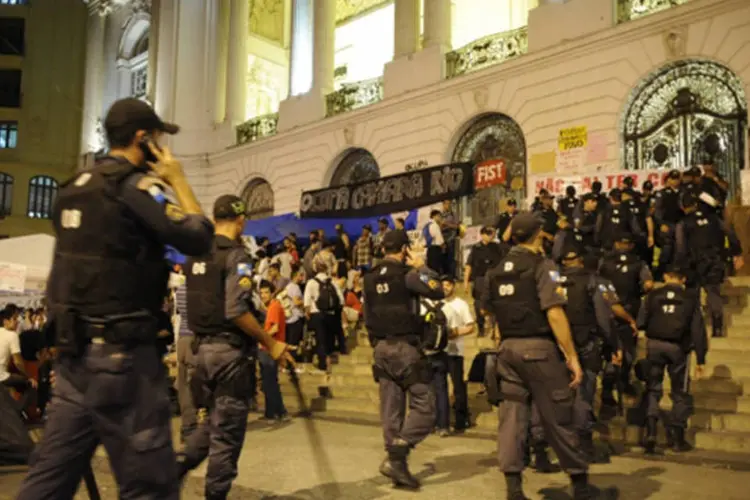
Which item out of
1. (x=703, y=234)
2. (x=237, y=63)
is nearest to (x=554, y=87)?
(x=703, y=234)

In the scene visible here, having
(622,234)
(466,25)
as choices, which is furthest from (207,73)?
(622,234)

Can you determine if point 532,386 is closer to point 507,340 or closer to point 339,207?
point 507,340

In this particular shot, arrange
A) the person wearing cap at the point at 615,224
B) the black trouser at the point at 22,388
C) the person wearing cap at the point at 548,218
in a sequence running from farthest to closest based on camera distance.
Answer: the person wearing cap at the point at 548,218 → the person wearing cap at the point at 615,224 → the black trouser at the point at 22,388

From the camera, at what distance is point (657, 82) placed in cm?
1524

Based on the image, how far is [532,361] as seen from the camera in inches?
201

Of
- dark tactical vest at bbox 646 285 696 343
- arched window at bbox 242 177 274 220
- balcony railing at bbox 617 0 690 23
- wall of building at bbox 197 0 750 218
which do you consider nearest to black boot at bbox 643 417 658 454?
dark tactical vest at bbox 646 285 696 343

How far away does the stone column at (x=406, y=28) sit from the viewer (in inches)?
823

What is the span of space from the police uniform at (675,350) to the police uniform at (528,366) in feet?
8.96

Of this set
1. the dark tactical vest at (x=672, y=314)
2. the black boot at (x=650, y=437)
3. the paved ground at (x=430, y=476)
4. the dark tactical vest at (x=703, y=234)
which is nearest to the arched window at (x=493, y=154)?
the dark tactical vest at (x=703, y=234)

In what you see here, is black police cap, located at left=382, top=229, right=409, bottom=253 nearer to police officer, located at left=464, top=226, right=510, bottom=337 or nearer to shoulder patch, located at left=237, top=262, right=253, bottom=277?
shoulder patch, located at left=237, top=262, right=253, bottom=277

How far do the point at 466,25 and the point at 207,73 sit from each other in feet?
35.1

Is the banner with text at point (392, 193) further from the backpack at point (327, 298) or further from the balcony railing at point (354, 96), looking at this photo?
the backpack at point (327, 298)

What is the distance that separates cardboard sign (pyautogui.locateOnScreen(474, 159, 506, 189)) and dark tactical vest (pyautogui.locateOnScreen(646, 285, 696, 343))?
31.7 feet

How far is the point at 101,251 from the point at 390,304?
3.50m
